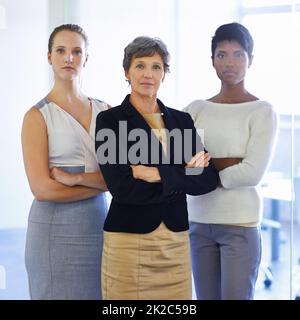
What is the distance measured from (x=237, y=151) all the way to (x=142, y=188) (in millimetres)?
284

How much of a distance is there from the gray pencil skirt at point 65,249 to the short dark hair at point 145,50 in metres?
0.36

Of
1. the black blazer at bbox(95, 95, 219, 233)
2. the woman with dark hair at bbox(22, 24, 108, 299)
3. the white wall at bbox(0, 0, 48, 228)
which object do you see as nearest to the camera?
the black blazer at bbox(95, 95, 219, 233)

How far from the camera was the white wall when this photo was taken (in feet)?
5.13

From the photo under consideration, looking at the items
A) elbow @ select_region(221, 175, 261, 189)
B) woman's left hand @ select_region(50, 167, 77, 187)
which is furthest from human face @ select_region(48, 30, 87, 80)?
elbow @ select_region(221, 175, 261, 189)

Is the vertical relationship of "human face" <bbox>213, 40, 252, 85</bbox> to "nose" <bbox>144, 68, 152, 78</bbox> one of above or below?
above

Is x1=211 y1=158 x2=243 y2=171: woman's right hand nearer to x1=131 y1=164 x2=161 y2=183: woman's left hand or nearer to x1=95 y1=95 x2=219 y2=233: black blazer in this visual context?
x1=95 y1=95 x2=219 y2=233: black blazer

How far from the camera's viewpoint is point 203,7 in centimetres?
150

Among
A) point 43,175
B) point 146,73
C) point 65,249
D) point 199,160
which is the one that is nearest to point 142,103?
point 146,73

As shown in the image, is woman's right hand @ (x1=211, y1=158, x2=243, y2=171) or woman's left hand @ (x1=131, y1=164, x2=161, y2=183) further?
woman's right hand @ (x1=211, y1=158, x2=243, y2=171)

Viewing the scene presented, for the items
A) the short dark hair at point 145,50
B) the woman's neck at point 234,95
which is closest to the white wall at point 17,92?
the short dark hair at point 145,50

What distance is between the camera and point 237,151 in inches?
51.3

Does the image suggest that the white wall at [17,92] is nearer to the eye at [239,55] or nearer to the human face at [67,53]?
the human face at [67,53]

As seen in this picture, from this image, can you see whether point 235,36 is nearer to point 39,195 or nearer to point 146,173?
point 146,173
